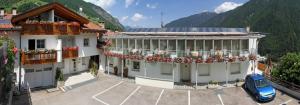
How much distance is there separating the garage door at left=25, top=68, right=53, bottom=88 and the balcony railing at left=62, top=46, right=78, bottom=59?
2.39m

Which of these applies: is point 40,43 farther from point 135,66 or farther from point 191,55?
point 191,55

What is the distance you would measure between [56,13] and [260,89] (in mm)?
23106

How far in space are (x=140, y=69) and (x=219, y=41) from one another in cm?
993

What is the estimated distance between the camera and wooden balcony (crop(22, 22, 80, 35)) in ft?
101

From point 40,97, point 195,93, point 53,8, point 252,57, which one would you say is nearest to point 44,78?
point 40,97

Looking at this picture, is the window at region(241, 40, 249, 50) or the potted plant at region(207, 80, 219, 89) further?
the window at region(241, 40, 249, 50)

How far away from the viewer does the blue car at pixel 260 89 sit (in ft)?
91.9

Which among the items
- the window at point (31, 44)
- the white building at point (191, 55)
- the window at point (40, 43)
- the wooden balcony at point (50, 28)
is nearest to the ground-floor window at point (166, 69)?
the white building at point (191, 55)

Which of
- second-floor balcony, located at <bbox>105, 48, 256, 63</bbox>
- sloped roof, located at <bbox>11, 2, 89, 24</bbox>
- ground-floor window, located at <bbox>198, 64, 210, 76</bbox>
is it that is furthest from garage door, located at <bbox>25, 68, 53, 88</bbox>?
ground-floor window, located at <bbox>198, 64, 210, 76</bbox>

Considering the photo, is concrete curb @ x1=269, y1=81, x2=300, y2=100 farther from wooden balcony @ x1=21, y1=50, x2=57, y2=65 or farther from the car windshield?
wooden balcony @ x1=21, y1=50, x2=57, y2=65

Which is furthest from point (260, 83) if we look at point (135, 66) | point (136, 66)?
point (135, 66)

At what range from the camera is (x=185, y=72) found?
35.4 m

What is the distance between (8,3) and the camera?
117 meters

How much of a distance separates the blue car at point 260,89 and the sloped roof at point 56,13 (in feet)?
66.7
